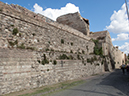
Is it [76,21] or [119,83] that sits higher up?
[76,21]

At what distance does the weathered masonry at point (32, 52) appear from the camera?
6469mm

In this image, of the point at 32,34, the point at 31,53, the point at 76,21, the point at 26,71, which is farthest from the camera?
the point at 76,21

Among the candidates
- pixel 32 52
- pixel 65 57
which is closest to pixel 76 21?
pixel 65 57

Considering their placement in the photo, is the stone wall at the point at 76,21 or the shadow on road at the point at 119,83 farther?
the stone wall at the point at 76,21

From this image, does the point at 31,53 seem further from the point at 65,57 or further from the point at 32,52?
the point at 65,57

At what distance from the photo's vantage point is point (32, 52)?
25.5 ft

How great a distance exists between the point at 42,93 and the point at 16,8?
6268mm

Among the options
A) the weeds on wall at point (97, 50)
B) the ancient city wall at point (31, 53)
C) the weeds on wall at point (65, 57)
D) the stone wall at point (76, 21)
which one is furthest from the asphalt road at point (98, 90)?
the stone wall at point (76, 21)

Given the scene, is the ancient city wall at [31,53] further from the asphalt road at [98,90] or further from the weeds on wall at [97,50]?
the weeds on wall at [97,50]

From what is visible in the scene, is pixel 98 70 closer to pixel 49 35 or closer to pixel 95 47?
pixel 95 47

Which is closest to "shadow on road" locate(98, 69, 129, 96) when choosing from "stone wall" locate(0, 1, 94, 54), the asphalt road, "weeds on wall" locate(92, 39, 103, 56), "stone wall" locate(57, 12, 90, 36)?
the asphalt road

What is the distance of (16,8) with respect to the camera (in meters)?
8.27

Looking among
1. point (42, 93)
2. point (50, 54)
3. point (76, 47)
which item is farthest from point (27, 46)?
point (76, 47)

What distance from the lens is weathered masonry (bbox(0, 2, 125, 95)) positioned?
21.2ft
